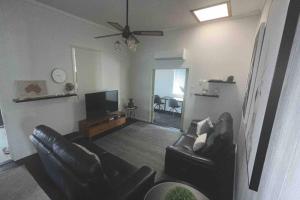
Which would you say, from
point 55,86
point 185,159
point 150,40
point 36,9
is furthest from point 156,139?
point 36,9

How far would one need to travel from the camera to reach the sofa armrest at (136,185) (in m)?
1.27

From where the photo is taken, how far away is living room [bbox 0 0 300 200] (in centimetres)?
76

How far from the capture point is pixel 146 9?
2859 mm

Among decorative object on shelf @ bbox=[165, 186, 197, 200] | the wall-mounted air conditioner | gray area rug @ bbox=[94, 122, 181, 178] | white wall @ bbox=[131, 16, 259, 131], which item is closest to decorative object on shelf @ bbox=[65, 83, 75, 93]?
gray area rug @ bbox=[94, 122, 181, 178]

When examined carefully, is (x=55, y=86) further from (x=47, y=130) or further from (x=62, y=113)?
(x=47, y=130)

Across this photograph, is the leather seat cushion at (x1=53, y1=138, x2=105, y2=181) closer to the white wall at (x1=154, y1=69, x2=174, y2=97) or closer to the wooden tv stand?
the wooden tv stand

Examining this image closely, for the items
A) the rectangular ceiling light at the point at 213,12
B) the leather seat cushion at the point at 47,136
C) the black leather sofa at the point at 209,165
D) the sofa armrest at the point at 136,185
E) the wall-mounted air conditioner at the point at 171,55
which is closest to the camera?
the sofa armrest at the point at 136,185

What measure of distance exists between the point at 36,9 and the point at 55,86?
1.49m

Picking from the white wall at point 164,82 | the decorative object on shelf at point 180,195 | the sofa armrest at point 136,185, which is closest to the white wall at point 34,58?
the sofa armrest at point 136,185

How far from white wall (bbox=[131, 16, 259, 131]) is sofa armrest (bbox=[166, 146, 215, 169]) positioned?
2.02 m

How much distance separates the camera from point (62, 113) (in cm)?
322

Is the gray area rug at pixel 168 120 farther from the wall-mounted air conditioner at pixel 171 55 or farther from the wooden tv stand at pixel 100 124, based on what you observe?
the wall-mounted air conditioner at pixel 171 55

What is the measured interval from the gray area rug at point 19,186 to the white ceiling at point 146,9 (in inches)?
123

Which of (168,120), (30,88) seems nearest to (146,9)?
(30,88)
